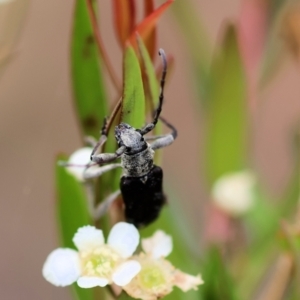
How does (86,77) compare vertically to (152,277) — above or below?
above

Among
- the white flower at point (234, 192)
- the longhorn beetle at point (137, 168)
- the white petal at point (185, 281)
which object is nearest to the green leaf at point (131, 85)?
the longhorn beetle at point (137, 168)

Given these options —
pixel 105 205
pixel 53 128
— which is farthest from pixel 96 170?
pixel 53 128

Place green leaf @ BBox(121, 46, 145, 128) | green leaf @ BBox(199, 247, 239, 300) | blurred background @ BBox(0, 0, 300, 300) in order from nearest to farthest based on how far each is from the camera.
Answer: green leaf @ BBox(121, 46, 145, 128), green leaf @ BBox(199, 247, 239, 300), blurred background @ BBox(0, 0, 300, 300)

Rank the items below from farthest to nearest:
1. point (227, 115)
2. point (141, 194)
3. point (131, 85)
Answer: point (227, 115) → point (141, 194) → point (131, 85)

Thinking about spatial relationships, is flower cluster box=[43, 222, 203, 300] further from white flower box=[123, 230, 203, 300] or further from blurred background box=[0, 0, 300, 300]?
blurred background box=[0, 0, 300, 300]

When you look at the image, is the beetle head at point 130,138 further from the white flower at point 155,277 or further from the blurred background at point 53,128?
the blurred background at point 53,128

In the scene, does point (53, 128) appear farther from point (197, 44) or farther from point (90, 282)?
point (90, 282)

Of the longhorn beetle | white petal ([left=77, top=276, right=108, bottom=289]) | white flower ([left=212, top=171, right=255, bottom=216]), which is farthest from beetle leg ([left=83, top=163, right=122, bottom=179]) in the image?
white flower ([left=212, top=171, right=255, bottom=216])
